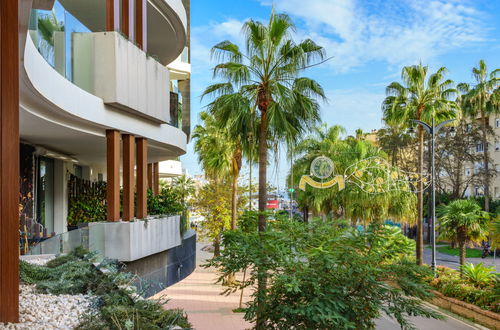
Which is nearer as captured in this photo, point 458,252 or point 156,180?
point 156,180

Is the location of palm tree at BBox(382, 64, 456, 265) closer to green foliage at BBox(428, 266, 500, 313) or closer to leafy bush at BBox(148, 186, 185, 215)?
green foliage at BBox(428, 266, 500, 313)

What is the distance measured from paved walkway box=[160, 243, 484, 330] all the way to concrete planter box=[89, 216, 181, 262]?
177 centimetres

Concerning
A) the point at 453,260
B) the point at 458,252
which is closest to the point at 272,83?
the point at 453,260

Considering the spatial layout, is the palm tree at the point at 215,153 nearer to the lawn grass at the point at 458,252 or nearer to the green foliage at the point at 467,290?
the green foliage at the point at 467,290

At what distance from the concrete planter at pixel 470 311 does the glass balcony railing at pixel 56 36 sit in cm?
1047

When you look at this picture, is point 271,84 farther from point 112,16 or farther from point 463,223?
point 463,223

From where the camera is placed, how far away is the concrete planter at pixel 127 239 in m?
15.7

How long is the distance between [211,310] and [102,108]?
25.5 ft

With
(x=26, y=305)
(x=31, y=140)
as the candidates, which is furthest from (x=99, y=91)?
(x=26, y=305)

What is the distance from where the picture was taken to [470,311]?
17.5m

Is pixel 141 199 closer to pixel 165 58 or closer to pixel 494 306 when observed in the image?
pixel 165 58

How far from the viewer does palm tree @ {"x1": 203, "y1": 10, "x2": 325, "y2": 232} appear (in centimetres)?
1842

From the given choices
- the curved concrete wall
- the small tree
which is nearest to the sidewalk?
the curved concrete wall

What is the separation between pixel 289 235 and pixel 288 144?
8912 millimetres
